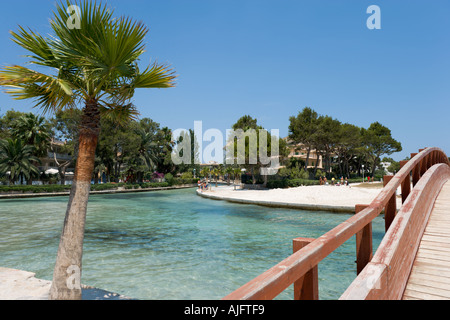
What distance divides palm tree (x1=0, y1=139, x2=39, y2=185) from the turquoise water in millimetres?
22442

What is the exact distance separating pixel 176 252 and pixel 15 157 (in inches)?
1428

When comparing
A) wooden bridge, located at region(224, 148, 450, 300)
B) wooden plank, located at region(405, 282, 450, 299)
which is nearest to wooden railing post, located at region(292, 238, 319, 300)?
wooden bridge, located at region(224, 148, 450, 300)

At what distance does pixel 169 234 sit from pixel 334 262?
295 inches

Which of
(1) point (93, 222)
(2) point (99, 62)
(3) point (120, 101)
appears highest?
(2) point (99, 62)

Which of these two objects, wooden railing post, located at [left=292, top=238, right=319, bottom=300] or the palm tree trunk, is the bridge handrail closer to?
wooden railing post, located at [left=292, top=238, right=319, bottom=300]

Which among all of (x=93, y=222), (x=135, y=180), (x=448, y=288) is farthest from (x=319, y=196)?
(x=135, y=180)

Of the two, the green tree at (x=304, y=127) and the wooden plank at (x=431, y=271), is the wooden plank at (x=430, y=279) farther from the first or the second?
the green tree at (x=304, y=127)

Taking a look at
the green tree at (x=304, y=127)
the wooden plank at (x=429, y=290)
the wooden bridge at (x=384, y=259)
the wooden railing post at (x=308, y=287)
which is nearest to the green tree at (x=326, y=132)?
the green tree at (x=304, y=127)

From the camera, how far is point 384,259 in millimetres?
3059

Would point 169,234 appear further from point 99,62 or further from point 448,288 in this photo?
point 448,288

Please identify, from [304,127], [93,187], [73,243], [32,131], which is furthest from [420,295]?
[304,127]

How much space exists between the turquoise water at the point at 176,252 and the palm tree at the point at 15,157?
73.6 ft

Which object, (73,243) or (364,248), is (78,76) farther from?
(364,248)
